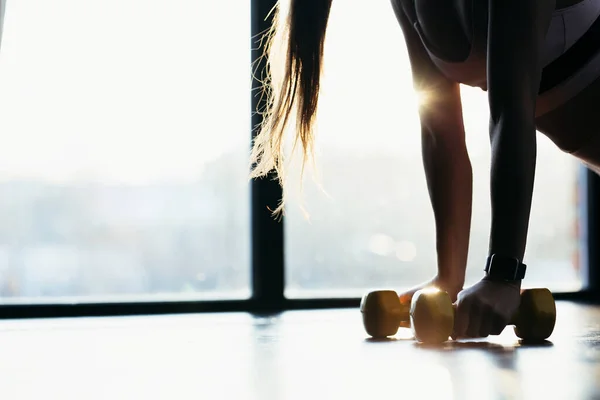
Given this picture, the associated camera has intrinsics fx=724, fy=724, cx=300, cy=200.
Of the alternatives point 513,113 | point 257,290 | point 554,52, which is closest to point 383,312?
point 513,113

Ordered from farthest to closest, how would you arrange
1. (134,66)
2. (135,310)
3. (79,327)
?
(134,66)
(135,310)
(79,327)

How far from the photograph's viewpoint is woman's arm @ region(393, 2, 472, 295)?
53.6 inches

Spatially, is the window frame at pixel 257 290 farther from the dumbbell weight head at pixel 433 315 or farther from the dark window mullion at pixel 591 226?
the dumbbell weight head at pixel 433 315

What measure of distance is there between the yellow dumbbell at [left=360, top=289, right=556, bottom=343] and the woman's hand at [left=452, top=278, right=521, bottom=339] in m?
0.03

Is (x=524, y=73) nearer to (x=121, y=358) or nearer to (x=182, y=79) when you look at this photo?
(x=121, y=358)

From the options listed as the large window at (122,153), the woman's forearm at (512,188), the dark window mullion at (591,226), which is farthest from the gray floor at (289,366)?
the dark window mullion at (591,226)

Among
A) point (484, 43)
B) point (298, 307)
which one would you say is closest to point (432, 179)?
point (484, 43)

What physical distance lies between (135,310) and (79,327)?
0.58 meters

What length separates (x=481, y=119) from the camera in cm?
278

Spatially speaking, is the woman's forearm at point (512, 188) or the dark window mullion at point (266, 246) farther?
the dark window mullion at point (266, 246)

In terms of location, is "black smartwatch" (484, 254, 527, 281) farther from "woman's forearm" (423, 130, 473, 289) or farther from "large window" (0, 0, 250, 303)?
"large window" (0, 0, 250, 303)

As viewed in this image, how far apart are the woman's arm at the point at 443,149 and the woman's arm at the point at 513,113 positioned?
0.99 feet

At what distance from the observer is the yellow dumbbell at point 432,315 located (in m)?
1.05

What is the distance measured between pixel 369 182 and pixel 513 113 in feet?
5.15
